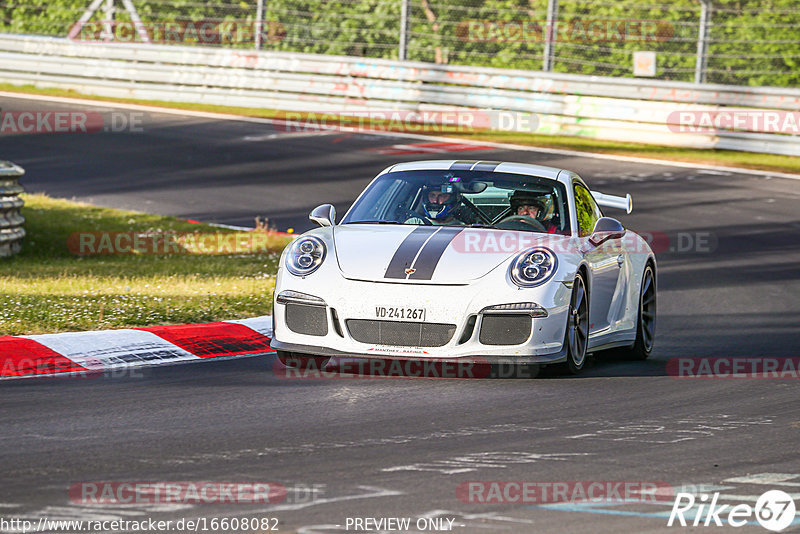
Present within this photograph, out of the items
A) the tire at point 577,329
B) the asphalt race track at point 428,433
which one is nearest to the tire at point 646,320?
the asphalt race track at point 428,433

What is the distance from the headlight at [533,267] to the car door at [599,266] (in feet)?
1.65

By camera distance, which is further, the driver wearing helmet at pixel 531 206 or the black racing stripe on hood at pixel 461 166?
the black racing stripe on hood at pixel 461 166

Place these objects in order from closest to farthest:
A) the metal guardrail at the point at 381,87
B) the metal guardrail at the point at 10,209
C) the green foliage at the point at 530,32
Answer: the metal guardrail at the point at 10,209 → the metal guardrail at the point at 381,87 → the green foliage at the point at 530,32

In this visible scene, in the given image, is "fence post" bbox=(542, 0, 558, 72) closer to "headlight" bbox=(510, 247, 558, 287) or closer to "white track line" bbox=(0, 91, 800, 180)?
"white track line" bbox=(0, 91, 800, 180)

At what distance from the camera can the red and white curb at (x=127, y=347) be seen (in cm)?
817

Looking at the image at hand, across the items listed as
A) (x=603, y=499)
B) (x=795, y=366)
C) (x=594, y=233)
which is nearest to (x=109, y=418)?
(x=603, y=499)

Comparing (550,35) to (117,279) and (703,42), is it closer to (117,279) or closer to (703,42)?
(703,42)

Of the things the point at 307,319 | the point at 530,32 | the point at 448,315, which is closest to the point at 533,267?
the point at 448,315

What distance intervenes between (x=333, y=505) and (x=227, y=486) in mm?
483

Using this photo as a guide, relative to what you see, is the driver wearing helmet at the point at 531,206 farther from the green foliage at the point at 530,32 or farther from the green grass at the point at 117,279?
the green foliage at the point at 530,32

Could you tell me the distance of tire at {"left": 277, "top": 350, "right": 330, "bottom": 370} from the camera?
27.2 feet

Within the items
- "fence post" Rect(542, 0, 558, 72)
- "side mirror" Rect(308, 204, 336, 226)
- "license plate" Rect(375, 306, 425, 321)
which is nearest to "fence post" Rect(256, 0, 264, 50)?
"fence post" Rect(542, 0, 558, 72)

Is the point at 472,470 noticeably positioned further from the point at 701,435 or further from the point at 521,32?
the point at 521,32

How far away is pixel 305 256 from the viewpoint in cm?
824
